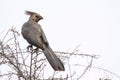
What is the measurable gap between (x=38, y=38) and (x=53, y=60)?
140cm

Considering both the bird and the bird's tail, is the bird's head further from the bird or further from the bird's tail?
the bird's tail

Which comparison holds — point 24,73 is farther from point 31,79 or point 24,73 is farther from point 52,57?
point 52,57

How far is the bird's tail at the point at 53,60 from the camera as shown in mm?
4221

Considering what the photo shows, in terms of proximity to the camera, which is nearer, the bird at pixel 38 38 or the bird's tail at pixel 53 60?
the bird's tail at pixel 53 60

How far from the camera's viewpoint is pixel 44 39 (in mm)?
5871

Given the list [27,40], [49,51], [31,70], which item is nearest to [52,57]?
[49,51]

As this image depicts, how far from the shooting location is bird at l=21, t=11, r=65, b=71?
176 inches

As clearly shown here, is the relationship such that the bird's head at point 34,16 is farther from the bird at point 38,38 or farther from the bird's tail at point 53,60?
the bird's tail at point 53,60

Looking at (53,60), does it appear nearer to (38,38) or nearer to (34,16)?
(38,38)

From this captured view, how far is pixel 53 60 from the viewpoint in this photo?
4.58 meters

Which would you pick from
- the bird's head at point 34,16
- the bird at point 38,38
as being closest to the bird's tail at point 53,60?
the bird at point 38,38

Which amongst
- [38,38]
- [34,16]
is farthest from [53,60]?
[34,16]

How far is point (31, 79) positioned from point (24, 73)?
0.52 ft

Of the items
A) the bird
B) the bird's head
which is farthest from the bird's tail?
the bird's head
